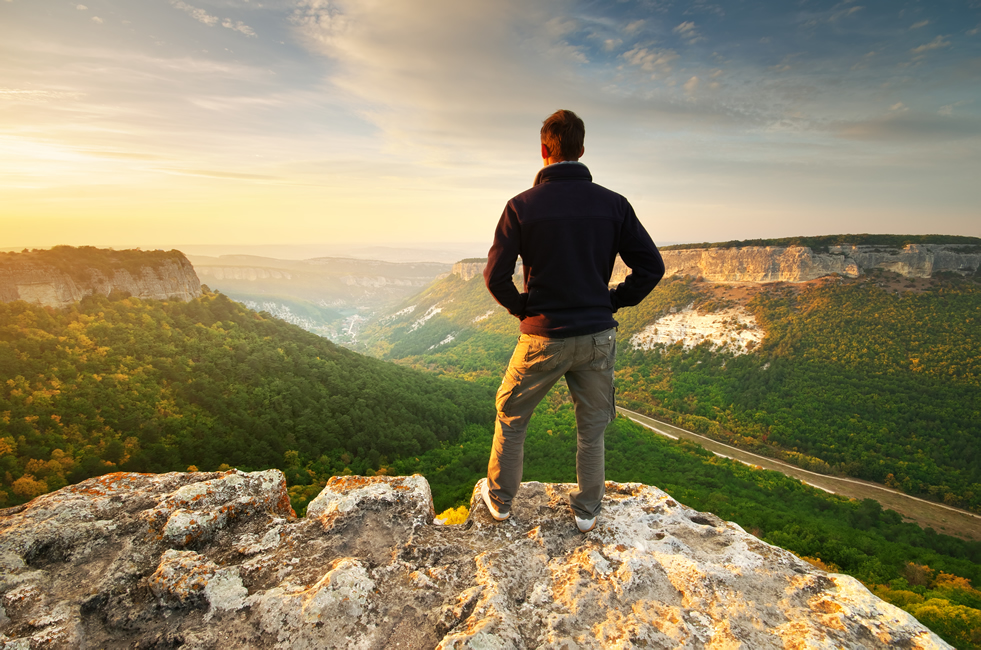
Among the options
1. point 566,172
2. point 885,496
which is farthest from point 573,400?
point 885,496

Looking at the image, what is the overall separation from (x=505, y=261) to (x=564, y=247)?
20.1 inches

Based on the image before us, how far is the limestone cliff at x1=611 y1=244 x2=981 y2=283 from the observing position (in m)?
41.0

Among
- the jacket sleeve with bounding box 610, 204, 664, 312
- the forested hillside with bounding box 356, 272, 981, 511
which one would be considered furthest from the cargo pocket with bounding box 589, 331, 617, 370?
the forested hillside with bounding box 356, 272, 981, 511

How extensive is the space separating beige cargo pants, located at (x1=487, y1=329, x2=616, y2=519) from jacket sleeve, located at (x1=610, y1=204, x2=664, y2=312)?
1.46 ft

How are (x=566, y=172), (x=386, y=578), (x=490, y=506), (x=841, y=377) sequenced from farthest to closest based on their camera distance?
(x=841, y=377) < (x=490, y=506) < (x=566, y=172) < (x=386, y=578)

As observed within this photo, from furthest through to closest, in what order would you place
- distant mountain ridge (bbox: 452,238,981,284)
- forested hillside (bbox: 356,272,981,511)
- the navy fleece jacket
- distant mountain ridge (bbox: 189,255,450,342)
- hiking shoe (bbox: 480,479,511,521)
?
distant mountain ridge (bbox: 189,255,450,342) → distant mountain ridge (bbox: 452,238,981,284) → forested hillside (bbox: 356,272,981,511) → hiking shoe (bbox: 480,479,511,521) → the navy fleece jacket

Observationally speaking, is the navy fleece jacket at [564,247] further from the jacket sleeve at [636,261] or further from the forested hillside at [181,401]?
the forested hillside at [181,401]

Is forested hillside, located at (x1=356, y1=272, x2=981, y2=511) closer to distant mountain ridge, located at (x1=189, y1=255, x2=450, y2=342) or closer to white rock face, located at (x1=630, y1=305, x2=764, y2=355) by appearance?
white rock face, located at (x1=630, y1=305, x2=764, y2=355)

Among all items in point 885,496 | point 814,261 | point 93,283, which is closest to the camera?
point 93,283

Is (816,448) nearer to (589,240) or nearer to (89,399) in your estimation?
(589,240)

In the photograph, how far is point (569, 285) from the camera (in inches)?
120

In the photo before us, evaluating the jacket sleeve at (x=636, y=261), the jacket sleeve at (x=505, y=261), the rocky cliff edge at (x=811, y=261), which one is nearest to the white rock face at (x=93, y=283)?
the jacket sleeve at (x=505, y=261)

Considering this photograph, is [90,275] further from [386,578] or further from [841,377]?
[841,377]

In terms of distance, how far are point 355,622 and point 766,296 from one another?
57899mm
